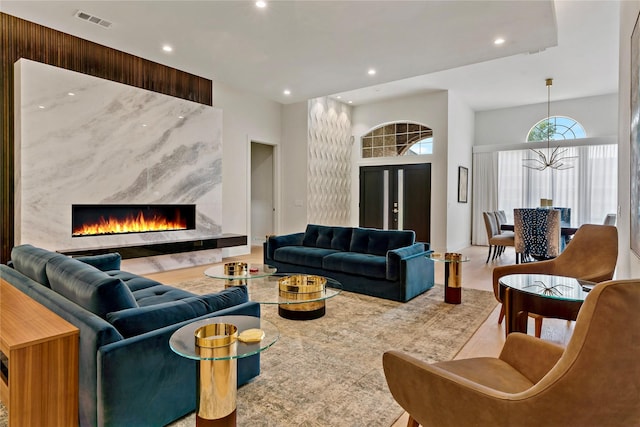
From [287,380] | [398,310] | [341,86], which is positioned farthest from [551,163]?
[287,380]

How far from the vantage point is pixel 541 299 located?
2.16 m

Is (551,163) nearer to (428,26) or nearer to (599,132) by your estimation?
(599,132)

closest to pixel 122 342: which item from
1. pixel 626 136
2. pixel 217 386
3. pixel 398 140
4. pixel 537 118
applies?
pixel 217 386

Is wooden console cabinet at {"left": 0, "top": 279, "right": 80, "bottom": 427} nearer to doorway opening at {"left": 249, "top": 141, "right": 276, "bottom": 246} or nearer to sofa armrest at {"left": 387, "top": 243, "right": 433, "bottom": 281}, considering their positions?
sofa armrest at {"left": 387, "top": 243, "right": 433, "bottom": 281}

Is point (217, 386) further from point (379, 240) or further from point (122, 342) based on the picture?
point (379, 240)

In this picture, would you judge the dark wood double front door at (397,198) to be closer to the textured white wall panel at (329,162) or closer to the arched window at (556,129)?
the textured white wall panel at (329,162)

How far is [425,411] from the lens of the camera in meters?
1.26

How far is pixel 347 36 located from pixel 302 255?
2847mm

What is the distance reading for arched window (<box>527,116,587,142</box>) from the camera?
7.87 m

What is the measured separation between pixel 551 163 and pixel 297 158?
5.66 m

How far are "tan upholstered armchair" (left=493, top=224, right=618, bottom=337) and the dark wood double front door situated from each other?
4.63 m

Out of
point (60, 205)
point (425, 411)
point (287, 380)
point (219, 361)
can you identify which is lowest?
point (287, 380)

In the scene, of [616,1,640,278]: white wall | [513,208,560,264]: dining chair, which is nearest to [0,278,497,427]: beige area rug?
[616,1,640,278]: white wall

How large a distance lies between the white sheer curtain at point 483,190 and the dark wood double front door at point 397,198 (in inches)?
77.4
